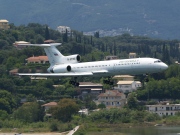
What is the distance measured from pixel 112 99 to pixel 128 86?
13.5 m

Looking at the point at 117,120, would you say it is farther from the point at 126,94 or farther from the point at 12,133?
the point at 126,94

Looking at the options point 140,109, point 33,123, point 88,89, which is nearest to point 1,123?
point 33,123

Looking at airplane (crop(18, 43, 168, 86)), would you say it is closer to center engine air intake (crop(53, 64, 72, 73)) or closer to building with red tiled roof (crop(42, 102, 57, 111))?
center engine air intake (crop(53, 64, 72, 73))

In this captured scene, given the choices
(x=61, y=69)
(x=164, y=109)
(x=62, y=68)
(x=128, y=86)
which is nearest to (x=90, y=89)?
(x=128, y=86)

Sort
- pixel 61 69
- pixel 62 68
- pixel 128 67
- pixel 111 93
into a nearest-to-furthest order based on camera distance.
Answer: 1. pixel 128 67
2. pixel 62 68
3. pixel 61 69
4. pixel 111 93

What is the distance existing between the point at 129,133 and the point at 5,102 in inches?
1432

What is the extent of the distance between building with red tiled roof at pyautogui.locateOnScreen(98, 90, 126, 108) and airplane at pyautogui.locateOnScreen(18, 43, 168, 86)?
8101 cm

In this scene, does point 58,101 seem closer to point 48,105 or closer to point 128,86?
point 48,105

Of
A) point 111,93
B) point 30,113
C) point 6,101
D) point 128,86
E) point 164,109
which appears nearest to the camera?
point 30,113

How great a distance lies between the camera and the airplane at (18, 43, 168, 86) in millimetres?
87250

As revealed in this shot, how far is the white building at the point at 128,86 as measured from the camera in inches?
7544

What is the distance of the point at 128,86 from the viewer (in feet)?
632

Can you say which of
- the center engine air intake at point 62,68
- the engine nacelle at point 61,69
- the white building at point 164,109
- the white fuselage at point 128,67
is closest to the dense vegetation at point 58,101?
the white building at point 164,109

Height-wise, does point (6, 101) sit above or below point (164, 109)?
above
